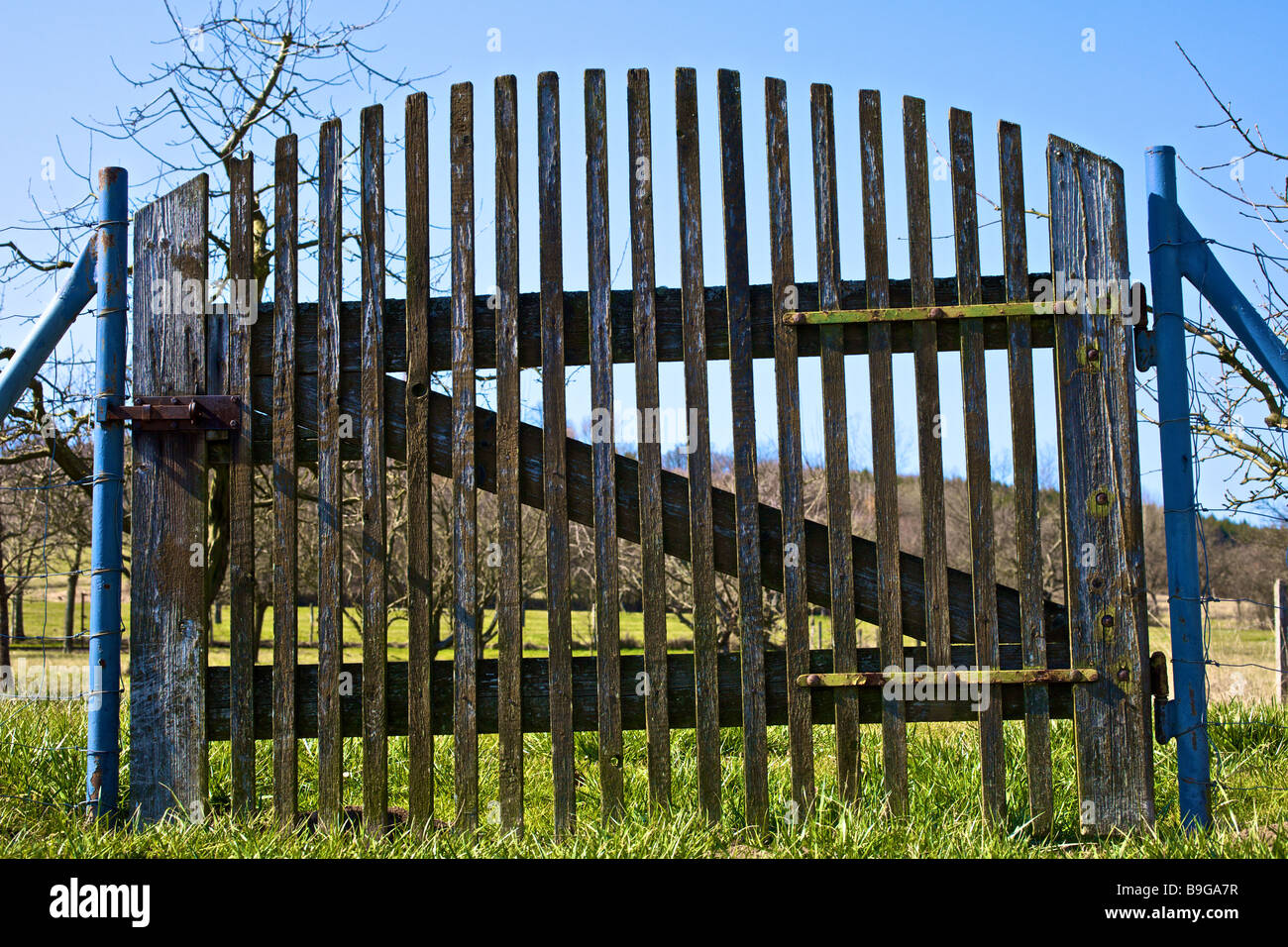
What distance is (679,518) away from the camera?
3.09 metres

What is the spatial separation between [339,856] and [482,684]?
2.18 ft

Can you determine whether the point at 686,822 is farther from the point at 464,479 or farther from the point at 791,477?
the point at 464,479

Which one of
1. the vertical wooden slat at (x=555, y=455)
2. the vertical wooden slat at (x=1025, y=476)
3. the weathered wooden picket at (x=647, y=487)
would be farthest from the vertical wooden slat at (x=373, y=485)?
the vertical wooden slat at (x=1025, y=476)

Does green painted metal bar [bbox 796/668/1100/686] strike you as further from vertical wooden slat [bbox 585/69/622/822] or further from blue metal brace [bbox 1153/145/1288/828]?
vertical wooden slat [bbox 585/69/622/822]

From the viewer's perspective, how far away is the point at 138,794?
3.13m

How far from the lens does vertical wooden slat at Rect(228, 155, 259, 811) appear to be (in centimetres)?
310

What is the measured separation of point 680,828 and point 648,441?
4.06ft

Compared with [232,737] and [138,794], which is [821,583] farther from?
[138,794]

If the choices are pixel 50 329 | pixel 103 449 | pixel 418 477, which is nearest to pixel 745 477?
pixel 418 477

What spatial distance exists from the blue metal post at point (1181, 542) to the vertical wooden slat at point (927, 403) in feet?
2.51
